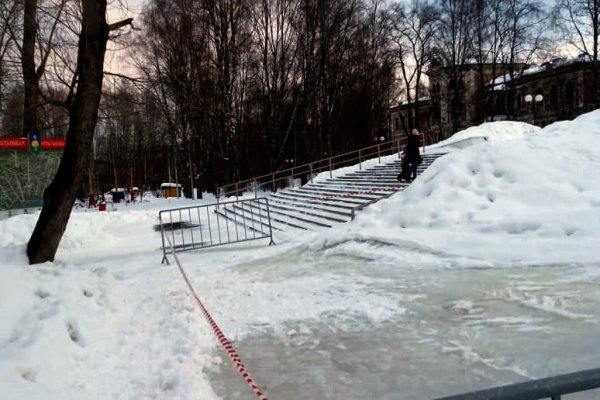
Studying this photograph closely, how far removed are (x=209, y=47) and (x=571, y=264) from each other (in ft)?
98.1

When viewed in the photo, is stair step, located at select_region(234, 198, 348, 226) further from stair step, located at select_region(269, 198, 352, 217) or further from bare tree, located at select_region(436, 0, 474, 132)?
bare tree, located at select_region(436, 0, 474, 132)

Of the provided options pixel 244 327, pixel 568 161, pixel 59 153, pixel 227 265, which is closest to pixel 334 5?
pixel 59 153

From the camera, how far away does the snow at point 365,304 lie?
455 cm

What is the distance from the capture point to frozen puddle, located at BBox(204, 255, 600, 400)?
4.46m

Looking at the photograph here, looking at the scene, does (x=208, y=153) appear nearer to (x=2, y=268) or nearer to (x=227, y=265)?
(x=227, y=265)

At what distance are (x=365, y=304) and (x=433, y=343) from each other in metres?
1.72

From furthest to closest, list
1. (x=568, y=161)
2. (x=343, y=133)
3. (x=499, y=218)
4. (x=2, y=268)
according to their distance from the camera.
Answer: (x=343, y=133) < (x=568, y=161) < (x=499, y=218) < (x=2, y=268)

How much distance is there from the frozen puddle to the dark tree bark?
514 centimetres


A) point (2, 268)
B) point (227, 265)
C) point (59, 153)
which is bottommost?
point (227, 265)

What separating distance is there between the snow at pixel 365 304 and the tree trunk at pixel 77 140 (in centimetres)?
67

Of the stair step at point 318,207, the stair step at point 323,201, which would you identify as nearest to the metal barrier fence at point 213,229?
the stair step at point 318,207

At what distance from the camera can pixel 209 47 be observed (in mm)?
33938

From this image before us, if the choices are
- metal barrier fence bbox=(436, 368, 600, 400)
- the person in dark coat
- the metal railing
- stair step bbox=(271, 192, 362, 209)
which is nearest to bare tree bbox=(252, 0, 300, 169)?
the metal railing

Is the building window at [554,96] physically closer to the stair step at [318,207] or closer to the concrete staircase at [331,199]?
the concrete staircase at [331,199]
